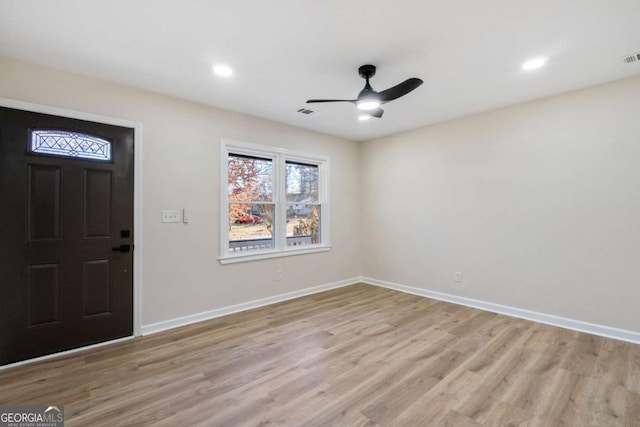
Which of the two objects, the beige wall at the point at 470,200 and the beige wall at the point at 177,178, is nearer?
the beige wall at the point at 177,178

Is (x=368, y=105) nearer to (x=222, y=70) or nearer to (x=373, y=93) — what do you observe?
(x=373, y=93)

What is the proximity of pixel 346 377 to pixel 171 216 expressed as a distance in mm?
2520

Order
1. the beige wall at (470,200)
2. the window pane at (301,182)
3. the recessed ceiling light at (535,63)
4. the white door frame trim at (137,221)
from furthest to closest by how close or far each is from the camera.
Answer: the window pane at (301,182), the white door frame trim at (137,221), the beige wall at (470,200), the recessed ceiling light at (535,63)

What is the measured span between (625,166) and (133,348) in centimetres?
519

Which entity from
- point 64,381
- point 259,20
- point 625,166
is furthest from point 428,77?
point 64,381

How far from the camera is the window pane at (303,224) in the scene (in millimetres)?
4684

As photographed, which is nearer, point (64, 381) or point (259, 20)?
point (259, 20)

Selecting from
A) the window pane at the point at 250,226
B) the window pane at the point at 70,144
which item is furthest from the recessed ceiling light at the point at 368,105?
the window pane at the point at 70,144

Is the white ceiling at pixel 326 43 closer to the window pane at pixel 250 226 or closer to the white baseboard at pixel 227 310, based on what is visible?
the window pane at pixel 250 226

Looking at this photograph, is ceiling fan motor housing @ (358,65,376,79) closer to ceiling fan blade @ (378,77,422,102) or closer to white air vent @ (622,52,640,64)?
ceiling fan blade @ (378,77,422,102)

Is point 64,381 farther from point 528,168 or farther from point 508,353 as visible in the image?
point 528,168

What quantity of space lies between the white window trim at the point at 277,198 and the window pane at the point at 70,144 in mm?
1242

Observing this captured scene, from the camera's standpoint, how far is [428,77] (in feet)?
9.65

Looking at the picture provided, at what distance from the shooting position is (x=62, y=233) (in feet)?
9.00
